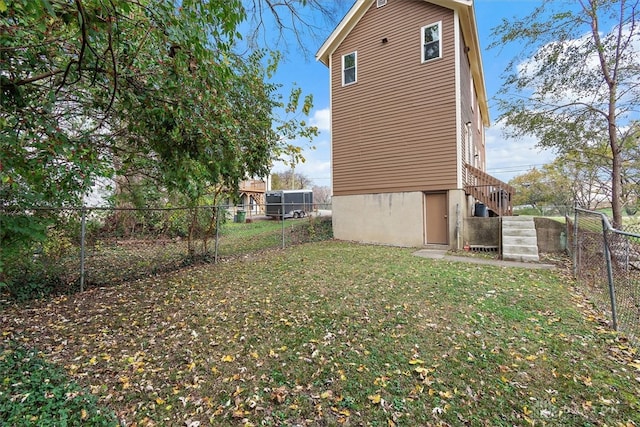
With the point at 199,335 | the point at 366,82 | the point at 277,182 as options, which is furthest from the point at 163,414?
the point at 277,182

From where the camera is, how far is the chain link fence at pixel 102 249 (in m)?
4.14

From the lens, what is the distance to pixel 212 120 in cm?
402

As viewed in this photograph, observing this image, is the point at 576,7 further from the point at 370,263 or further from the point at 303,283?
the point at 303,283

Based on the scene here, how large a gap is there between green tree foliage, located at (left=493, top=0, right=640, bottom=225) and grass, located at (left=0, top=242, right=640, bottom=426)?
5656mm

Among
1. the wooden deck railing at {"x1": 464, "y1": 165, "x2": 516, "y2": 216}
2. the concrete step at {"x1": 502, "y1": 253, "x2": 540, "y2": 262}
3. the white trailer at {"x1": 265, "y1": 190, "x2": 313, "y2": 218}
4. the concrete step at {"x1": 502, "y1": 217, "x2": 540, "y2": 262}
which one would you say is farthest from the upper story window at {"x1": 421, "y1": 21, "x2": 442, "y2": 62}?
the white trailer at {"x1": 265, "y1": 190, "x2": 313, "y2": 218}

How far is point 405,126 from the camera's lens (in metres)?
9.09

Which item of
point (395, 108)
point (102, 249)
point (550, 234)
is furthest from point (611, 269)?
point (102, 249)

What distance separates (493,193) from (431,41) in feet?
16.5

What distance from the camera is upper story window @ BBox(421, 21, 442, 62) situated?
8.45 metres

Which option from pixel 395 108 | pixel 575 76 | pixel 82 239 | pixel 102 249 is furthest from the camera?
pixel 395 108

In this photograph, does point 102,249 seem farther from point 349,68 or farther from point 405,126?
point 349,68

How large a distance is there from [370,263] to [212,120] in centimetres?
441

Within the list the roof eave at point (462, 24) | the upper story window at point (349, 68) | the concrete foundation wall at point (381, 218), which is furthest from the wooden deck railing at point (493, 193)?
the upper story window at point (349, 68)

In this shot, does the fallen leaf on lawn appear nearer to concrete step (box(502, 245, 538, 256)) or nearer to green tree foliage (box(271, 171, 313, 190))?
concrete step (box(502, 245, 538, 256))
